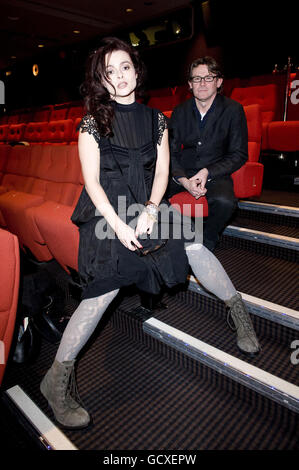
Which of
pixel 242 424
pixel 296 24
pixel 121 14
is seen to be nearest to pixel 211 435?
pixel 242 424

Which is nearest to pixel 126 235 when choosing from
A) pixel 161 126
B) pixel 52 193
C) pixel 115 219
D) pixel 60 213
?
pixel 115 219

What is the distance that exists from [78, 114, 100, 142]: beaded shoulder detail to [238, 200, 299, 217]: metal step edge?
1.43m

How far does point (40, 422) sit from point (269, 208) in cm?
181

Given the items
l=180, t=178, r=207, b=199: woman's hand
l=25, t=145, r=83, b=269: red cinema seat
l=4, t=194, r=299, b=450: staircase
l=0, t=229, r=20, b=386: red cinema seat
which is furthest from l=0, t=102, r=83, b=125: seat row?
l=0, t=229, r=20, b=386: red cinema seat

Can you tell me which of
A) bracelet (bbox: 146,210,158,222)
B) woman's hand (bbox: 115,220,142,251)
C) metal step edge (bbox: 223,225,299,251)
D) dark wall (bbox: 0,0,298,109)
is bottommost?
metal step edge (bbox: 223,225,299,251)

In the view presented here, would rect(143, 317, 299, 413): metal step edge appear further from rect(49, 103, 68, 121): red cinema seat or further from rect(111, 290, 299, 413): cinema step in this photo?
rect(49, 103, 68, 121): red cinema seat

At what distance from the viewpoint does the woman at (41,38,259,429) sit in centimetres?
113

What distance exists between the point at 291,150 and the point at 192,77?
1531 mm

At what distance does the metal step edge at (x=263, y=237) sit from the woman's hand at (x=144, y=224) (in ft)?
3.32

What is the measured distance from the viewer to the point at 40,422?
1171 mm

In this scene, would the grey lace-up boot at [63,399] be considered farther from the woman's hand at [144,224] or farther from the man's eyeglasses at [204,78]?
the man's eyeglasses at [204,78]

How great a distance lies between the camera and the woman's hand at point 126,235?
1133 millimetres

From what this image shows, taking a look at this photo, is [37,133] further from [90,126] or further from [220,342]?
[220,342]

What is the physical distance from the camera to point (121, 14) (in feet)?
22.3
